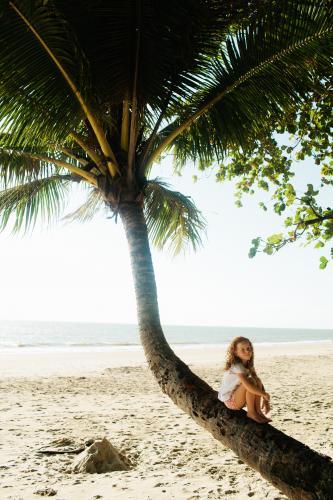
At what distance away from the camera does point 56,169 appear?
4902 millimetres

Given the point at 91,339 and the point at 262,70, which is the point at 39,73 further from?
the point at 91,339

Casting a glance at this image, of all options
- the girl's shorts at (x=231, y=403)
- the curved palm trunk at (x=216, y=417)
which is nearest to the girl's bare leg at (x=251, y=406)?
the girl's shorts at (x=231, y=403)

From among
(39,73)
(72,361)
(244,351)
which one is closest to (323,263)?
(244,351)

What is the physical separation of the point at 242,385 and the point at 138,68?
7.84 feet

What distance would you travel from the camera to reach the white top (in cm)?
283

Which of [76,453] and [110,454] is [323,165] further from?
[76,453]

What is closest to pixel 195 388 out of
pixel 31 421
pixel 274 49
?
pixel 274 49

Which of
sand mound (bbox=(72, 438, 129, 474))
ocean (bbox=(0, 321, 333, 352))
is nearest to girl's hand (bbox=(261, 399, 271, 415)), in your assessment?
sand mound (bbox=(72, 438, 129, 474))

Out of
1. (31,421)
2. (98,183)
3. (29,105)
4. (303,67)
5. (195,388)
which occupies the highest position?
(303,67)

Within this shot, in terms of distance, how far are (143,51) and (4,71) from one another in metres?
0.98

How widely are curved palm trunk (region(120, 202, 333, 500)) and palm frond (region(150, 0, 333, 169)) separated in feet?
3.84

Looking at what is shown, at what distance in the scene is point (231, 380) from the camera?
2.91 m

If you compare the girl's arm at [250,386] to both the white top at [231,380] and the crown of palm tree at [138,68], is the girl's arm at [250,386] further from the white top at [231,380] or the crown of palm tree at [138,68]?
the crown of palm tree at [138,68]

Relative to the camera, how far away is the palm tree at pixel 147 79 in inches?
106
